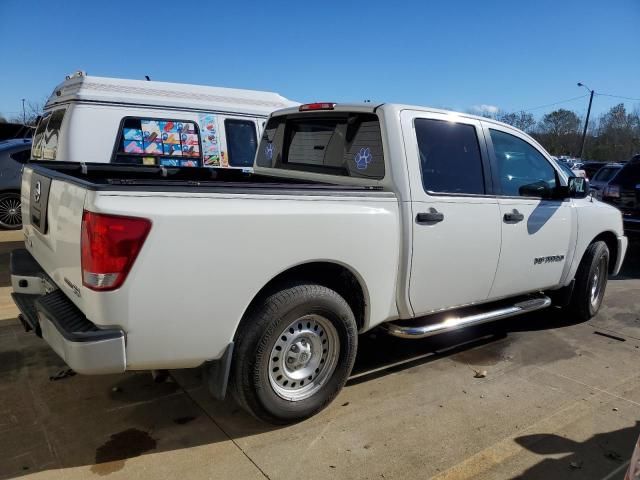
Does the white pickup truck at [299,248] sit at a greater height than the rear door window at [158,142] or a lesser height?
lesser

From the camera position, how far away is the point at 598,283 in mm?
5742

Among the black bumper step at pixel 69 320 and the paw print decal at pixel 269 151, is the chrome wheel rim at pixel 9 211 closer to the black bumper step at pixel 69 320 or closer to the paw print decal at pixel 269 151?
the paw print decal at pixel 269 151

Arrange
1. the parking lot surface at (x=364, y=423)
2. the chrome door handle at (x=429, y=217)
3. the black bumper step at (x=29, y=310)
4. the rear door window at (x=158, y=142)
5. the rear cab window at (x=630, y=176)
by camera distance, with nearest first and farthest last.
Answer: the parking lot surface at (x=364, y=423), the black bumper step at (x=29, y=310), the chrome door handle at (x=429, y=217), the rear door window at (x=158, y=142), the rear cab window at (x=630, y=176)

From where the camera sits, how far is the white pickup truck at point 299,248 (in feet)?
8.16

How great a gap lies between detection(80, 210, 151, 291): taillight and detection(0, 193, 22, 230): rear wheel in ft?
28.4

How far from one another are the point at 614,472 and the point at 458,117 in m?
2.64

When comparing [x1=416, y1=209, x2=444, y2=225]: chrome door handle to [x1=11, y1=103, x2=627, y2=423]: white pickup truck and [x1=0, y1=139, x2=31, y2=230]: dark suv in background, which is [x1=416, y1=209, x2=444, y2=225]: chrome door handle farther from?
[x1=0, y1=139, x2=31, y2=230]: dark suv in background

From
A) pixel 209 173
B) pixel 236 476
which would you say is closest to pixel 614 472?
pixel 236 476

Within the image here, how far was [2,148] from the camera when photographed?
995 centimetres

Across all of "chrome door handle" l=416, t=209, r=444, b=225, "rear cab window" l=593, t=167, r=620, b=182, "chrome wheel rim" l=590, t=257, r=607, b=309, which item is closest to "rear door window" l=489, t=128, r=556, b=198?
"chrome door handle" l=416, t=209, r=444, b=225

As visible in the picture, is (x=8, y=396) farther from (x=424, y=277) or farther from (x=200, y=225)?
(x=424, y=277)

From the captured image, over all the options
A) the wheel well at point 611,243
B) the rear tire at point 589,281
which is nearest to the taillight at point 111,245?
the rear tire at point 589,281

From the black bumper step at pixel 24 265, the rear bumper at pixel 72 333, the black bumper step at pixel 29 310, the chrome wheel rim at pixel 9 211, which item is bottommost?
the chrome wheel rim at pixel 9 211

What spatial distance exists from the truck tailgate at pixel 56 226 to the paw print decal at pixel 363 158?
1951 millimetres
